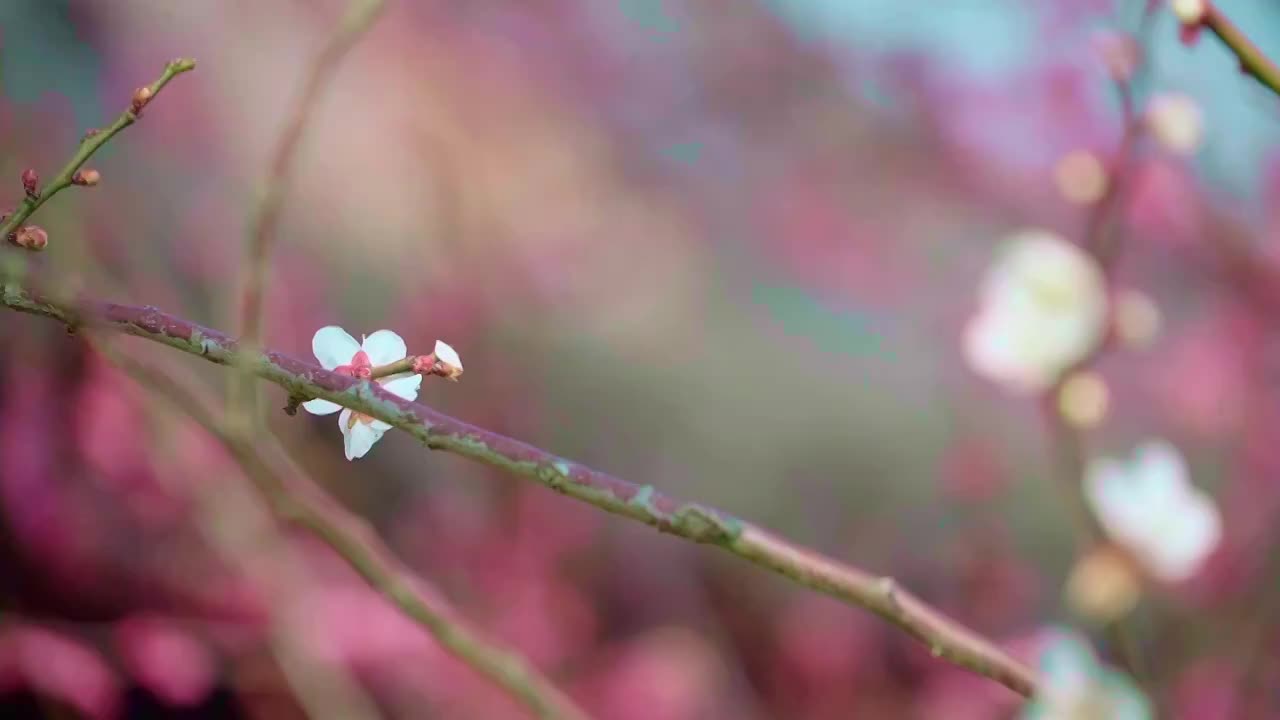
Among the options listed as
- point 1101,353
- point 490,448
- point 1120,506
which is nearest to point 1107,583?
point 1120,506

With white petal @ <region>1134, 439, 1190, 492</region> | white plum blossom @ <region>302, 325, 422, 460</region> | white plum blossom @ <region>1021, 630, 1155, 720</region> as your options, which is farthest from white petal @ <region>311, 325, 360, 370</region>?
white petal @ <region>1134, 439, 1190, 492</region>

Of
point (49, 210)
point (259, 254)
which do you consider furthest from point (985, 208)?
point (259, 254)

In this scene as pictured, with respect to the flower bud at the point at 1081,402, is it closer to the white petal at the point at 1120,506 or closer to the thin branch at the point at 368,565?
the white petal at the point at 1120,506

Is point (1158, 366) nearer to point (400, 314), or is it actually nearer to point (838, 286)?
point (838, 286)

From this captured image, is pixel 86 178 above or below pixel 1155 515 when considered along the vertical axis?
below

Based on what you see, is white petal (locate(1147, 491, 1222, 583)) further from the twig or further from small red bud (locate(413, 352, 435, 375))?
small red bud (locate(413, 352, 435, 375))

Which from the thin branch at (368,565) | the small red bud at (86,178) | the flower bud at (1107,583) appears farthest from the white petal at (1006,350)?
the small red bud at (86,178)

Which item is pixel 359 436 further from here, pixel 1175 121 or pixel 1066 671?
pixel 1175 121
